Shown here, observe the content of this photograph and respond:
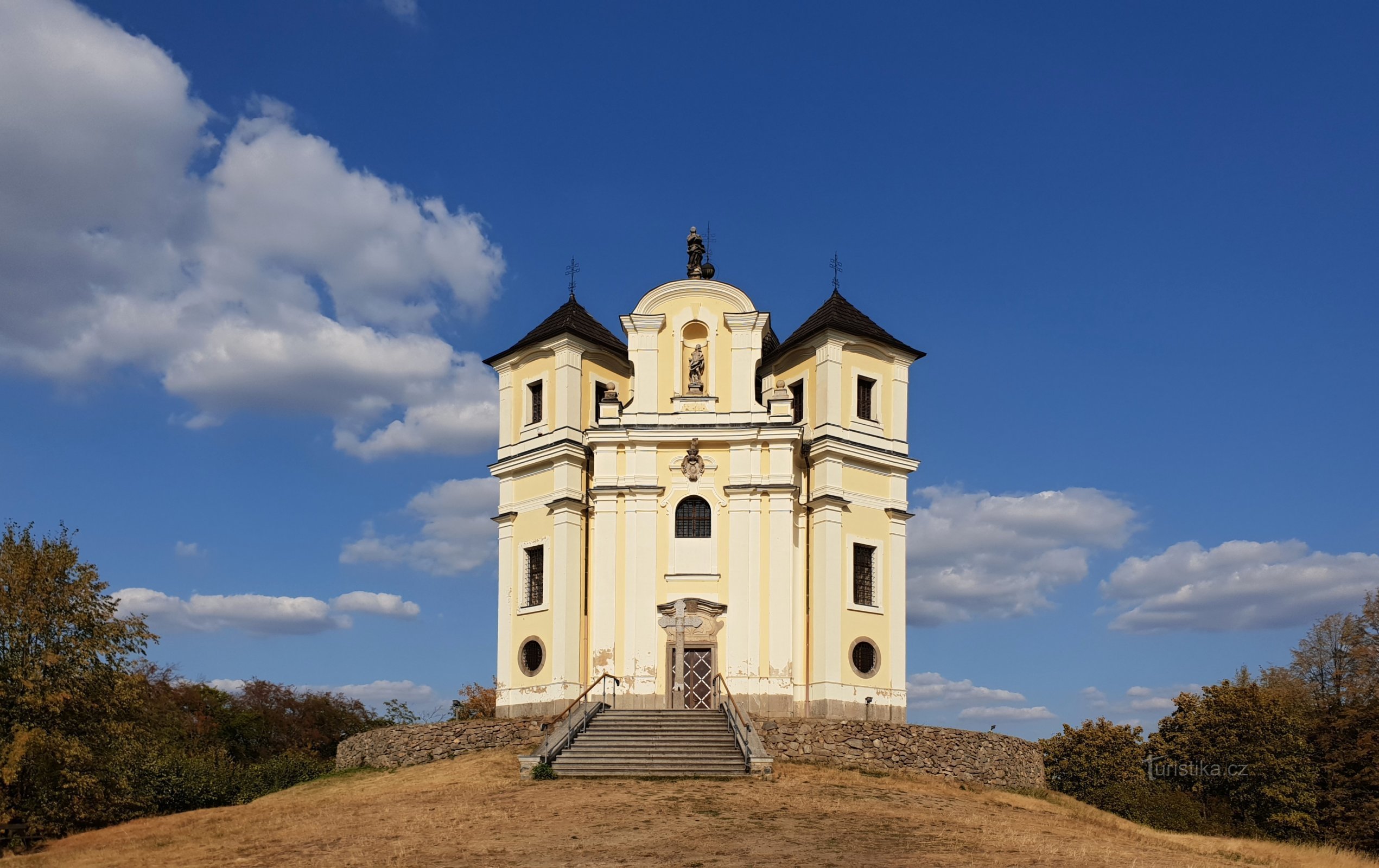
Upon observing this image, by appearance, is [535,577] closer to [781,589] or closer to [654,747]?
[781,589]

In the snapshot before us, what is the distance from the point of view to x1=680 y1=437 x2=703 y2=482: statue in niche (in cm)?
3669

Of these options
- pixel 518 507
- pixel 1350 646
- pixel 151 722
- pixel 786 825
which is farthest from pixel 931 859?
pixel 1350 646

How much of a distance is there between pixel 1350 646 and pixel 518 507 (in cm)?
3845

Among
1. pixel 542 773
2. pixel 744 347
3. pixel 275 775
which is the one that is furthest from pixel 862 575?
pixel 275 775

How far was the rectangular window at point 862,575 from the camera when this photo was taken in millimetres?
37188

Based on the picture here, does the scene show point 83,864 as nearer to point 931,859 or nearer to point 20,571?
point 20,571

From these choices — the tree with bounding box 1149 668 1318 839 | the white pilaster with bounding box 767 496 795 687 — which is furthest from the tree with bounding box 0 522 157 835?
the tree with bounding box 1149 668 1318 839

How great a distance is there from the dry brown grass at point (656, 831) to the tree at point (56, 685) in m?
1.22

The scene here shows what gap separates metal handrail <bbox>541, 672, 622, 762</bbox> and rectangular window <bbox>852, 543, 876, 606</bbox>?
7.43 meters

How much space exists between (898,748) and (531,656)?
37.4ft

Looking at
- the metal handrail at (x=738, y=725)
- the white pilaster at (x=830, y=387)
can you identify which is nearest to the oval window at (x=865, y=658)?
the metal handrail at (x=738, y=725)

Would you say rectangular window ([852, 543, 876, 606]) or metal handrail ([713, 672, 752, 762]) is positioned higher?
rectangular window ([852, 543, 876, 606])

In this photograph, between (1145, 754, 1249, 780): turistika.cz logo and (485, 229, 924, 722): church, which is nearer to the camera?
(485, 229, 924, 722): church

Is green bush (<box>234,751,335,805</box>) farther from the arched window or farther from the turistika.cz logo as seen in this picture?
the turistika.cz logo
